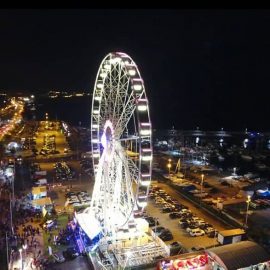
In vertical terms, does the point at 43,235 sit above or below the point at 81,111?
below

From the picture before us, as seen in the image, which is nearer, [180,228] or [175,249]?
[175,249]

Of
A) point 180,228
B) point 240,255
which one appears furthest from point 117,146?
point 240,255

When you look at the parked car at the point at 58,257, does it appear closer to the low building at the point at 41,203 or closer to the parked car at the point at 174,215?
the low building at the point at 41,203

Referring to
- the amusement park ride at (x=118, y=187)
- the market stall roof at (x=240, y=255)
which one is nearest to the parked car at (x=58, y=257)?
the amusement park ride at (x=118, y=187)

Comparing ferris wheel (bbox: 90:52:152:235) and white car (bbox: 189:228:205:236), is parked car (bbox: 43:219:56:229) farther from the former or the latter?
white car (bbox: 189:228:205:236)

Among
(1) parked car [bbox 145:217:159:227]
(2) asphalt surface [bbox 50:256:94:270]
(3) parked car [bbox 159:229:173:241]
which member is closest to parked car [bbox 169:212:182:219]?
(1) parked car [bbox 145:217:159:227]

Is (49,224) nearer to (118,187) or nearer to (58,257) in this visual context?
(58,257)

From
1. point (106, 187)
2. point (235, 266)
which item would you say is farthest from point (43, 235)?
point (235, 266)

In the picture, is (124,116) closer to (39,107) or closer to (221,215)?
(221,215)
